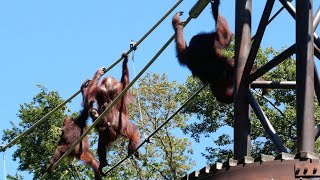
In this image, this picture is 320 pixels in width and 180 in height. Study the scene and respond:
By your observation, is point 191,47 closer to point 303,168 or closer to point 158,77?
point 303,168


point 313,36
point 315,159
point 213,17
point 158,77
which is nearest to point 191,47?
point 213,17

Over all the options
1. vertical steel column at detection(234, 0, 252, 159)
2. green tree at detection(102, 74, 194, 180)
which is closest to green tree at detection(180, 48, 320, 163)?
green tree at detection(102, 74, 194, 180)

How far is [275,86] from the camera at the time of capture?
16.9 ft

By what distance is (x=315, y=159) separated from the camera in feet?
13.0

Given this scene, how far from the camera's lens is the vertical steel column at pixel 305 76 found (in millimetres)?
4238

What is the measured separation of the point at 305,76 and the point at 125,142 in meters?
15.3

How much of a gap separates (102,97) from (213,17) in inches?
113

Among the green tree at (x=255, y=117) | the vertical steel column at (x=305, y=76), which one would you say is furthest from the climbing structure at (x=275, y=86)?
the green tree at (x=255, y=117)

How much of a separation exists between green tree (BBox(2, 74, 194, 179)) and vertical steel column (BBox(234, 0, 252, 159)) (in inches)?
461

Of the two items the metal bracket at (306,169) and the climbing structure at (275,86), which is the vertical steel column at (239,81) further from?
the metal bracket at (306,169)

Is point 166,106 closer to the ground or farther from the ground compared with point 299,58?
farther from the ground

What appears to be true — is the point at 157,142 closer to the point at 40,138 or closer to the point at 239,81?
the point at 40,138

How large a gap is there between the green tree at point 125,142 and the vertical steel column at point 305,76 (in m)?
12.3

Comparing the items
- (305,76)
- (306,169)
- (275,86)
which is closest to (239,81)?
(275,86)
